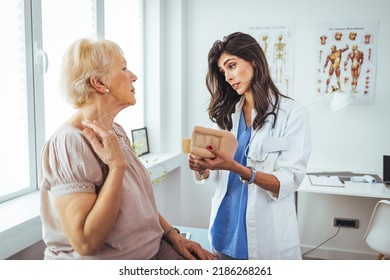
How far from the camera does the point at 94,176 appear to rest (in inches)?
27.7

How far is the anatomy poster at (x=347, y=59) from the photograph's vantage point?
1.94 meters

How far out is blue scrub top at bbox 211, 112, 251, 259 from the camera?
110 centimetres

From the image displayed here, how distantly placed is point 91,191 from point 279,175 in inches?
23.1

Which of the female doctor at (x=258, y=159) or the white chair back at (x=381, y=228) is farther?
the white chair back at (x=381, y=228)

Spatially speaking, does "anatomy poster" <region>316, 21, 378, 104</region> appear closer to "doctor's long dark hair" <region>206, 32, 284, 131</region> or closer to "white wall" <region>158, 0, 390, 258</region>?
"white wall" <region>158, 0, 390, 258</region>

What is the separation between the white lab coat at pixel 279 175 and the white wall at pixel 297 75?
0.97 meters

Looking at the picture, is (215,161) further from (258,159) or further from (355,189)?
(355,189)

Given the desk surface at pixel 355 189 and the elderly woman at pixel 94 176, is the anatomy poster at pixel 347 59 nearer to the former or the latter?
the desk surface at pixel 355 189

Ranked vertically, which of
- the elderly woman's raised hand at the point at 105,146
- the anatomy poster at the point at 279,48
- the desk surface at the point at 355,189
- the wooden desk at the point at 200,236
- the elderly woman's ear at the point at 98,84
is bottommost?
the wooden desk at the point at 200,236

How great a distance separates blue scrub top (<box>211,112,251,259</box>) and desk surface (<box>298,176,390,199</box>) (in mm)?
831

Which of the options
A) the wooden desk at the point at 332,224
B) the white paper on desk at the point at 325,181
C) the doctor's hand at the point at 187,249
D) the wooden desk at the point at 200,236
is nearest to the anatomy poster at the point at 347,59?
the white paper on desk at the point at 325,181

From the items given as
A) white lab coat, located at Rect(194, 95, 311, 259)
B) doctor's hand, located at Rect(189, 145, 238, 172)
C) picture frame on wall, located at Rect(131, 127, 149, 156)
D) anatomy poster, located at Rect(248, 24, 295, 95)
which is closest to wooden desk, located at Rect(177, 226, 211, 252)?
white lab coat, located at Rect(194, 95, 311, 259)
